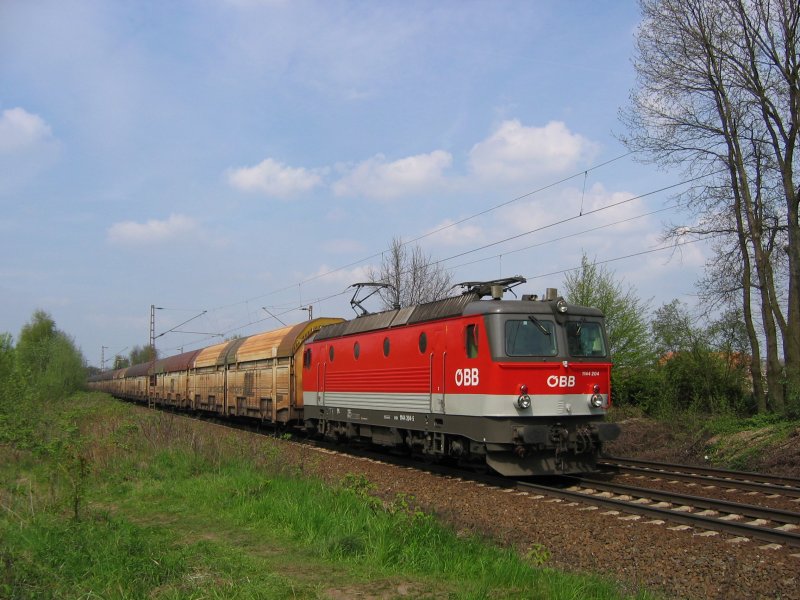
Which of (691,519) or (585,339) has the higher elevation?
(585,339)

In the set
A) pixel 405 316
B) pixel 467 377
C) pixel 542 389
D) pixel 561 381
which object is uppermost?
pixel 405 316

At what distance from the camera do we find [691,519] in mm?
8656

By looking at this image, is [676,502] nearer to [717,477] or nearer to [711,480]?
[711,480]

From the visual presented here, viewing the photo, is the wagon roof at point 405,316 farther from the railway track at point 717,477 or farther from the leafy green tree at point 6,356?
the leafy green tree at point 6,356

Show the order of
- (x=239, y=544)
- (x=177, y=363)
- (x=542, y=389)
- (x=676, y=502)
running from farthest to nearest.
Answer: (x=177, y=363) → (x=542, y=389) → (x=676, y=502) → (x=239, y=544)

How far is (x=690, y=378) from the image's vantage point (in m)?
22.4

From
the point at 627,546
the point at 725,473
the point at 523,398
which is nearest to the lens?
the point at 627,546

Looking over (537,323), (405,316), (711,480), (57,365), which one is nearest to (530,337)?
(537,323)

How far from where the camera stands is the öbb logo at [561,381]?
11.5 m

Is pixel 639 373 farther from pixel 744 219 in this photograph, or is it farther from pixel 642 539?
pixel 642 539

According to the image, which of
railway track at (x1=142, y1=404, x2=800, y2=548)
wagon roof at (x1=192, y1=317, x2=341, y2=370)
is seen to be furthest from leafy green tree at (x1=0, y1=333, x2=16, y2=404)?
railway track at (x1=142, y1=404, x2=800, y2=548)

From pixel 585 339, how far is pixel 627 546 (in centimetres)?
497

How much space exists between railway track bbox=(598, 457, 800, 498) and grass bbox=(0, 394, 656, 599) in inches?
232

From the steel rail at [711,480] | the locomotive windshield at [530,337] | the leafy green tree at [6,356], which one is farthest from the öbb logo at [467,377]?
the leafy green tree at [6,356]
